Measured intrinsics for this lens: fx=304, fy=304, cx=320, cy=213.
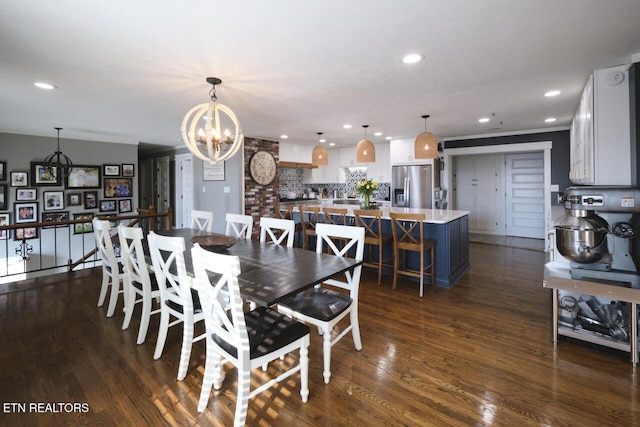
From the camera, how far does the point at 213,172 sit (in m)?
6.50

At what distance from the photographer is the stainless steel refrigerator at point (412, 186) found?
20.3 feet

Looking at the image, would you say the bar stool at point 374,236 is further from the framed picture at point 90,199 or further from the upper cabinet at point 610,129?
the framed picture at point 90,199

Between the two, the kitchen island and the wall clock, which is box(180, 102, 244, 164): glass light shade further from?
the wall clock

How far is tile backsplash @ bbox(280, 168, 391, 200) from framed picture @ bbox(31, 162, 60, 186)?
4.54 m

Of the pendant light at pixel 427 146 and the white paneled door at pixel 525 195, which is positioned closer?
the pendant light at pixel 427 146

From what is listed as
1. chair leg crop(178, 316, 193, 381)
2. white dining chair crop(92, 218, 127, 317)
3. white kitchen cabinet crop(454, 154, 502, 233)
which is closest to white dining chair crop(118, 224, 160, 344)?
white dining chair crop(92, 218, 127, 317)

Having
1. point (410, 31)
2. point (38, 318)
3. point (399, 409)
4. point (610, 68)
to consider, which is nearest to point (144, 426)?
point (399, 409)

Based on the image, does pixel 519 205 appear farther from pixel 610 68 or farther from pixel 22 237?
pixel 22 237

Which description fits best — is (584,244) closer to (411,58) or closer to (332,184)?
(411,58)

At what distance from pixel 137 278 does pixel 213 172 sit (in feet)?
14.1

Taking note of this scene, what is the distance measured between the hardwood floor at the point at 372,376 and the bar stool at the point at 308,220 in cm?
187

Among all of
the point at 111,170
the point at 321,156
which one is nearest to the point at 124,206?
the point at 111,170

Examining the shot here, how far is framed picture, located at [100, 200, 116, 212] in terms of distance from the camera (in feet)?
21.1

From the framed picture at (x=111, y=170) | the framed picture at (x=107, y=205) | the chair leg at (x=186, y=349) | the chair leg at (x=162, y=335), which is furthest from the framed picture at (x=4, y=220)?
the chair leg at (x=186, y=349)
